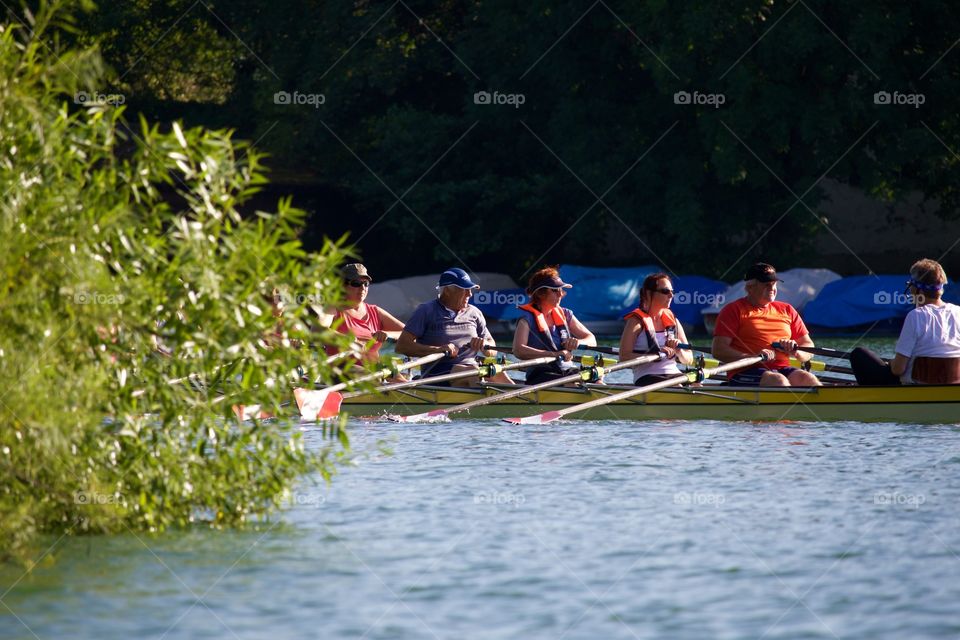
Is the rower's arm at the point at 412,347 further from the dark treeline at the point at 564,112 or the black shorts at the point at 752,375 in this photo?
the dark treeline at the point at 564,112

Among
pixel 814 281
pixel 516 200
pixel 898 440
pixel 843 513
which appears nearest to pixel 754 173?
pixel 814 281

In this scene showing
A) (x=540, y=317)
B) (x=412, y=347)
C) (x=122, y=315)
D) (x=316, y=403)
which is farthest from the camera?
(x=412, y=347)

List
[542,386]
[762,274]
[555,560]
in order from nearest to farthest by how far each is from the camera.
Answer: [555,560] < [762,274] < [542,386]

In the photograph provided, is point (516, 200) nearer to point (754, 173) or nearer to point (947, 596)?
point (754, 173)

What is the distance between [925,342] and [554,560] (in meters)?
5.25

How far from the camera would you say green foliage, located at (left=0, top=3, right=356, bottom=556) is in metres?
6.55

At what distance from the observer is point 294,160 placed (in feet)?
116


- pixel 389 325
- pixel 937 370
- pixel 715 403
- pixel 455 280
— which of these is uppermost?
pixel 455 280

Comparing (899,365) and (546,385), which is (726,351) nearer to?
(899,365)

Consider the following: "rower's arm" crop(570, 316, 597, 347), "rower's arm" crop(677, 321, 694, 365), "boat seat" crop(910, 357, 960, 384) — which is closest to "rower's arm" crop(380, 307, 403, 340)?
"rower's arm" crop(570, 316, 597, 347)

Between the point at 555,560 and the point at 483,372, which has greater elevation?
the point at 483,372

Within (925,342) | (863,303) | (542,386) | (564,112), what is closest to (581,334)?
(542,386)

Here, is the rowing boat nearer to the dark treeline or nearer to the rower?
the rower

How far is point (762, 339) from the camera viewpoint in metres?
12.2
